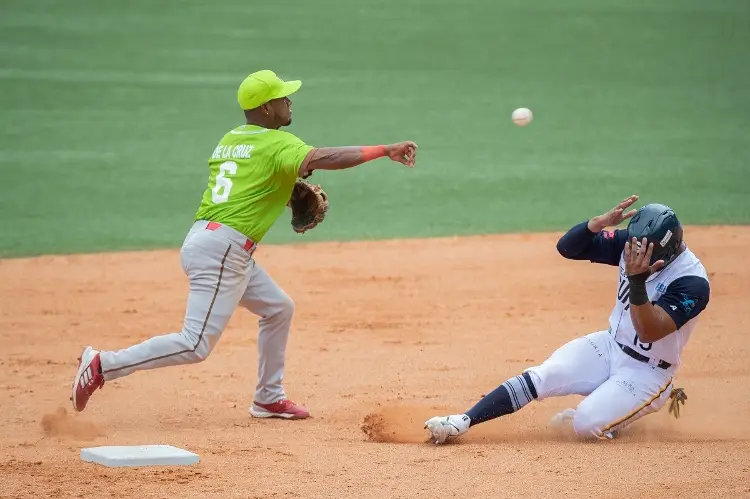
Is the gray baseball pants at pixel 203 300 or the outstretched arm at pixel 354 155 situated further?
the gray baseball pants at pixel 203 300

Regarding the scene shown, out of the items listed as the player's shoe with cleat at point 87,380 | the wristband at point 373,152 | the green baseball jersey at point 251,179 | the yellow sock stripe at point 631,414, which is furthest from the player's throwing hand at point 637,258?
the player's shoe with cleat at point 87,380

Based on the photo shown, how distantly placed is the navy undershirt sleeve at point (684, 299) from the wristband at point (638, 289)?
29 cm

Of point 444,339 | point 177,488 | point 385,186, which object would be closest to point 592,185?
point 385,186

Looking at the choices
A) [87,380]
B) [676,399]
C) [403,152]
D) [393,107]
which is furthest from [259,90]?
[393,107]

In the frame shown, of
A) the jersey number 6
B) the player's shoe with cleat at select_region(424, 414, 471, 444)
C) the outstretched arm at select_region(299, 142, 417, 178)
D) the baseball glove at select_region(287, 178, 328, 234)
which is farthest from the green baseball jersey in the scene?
the player's shoe with cleat at select_region(424, 414, 471, 444)

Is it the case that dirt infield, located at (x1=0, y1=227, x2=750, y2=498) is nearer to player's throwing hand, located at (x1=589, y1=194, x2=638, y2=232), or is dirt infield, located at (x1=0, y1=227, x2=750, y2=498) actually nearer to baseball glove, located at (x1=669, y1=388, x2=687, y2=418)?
baseball glove, located at (x1=669, y1=388, x2=687, y2=418)

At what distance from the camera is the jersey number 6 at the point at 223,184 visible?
19.5 feet

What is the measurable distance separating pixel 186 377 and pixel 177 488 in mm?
2620

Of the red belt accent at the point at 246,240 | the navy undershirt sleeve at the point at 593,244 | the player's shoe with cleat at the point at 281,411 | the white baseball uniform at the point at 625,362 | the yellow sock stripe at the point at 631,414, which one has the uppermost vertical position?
the navy undershirt sleeve at the point at 593,244

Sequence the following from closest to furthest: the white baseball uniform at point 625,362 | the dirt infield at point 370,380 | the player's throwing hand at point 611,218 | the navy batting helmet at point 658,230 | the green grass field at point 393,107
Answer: the dirt infield at point 370,380 → the navy batting helmet at point 658,230 → the white baseball uniform at point 625,362 → the player's throwing hand at point 611,218 → the green grass field at point 393,107

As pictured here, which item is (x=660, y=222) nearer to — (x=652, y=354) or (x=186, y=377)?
(x=652, y=354)

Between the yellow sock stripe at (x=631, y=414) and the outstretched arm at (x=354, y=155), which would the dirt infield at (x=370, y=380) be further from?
the outstretched arm at (x=354, y=155)

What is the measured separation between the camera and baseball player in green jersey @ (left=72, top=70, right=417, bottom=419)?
571 centimetres

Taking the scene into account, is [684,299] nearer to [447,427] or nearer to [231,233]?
[447,427]
